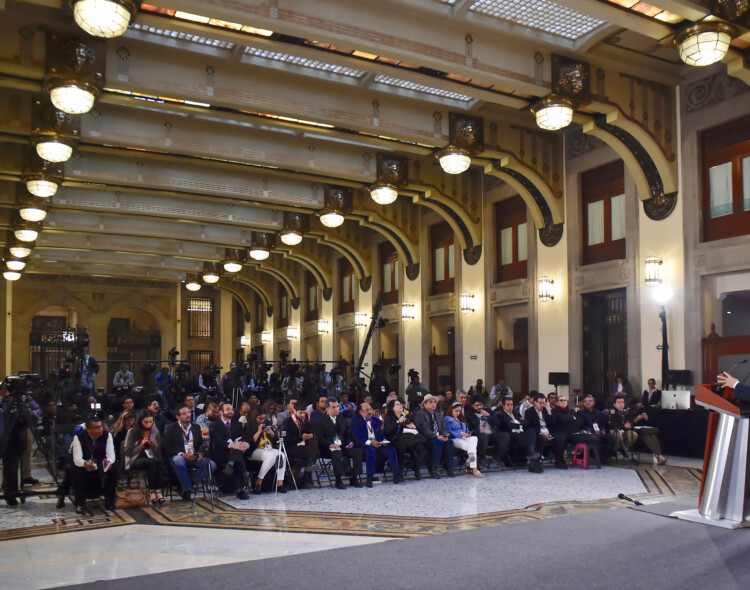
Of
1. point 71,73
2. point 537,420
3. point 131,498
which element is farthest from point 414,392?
point 71,73

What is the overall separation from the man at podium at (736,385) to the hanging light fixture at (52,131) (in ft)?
36.1

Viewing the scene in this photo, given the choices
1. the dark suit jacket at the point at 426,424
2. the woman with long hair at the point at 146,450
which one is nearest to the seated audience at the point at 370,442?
the dark suit jacket at the point at 426,424

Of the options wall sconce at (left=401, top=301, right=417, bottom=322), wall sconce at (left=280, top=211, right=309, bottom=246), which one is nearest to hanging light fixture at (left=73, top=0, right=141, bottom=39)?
wall sconce at (left=280, top=211, right=309, bottom=246)

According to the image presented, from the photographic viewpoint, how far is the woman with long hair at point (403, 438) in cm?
1027

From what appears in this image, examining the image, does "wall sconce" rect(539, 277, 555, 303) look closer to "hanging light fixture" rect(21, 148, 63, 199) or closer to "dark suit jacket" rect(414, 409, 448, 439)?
"dark suit jacket" rect(414, 409, 448, 439)

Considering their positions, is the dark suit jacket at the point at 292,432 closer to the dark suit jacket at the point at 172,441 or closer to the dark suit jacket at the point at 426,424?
the dark suit jacket at the point at 172,441

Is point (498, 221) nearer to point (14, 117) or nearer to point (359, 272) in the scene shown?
point (359, 272)

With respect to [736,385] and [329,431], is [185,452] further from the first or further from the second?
[736,385]

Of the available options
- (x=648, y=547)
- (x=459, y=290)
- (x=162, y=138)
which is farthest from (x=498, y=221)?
(x=648, y=547)

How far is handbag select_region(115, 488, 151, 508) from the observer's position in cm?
811

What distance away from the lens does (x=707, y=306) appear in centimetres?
1229

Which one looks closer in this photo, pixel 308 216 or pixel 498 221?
pixel 498 221

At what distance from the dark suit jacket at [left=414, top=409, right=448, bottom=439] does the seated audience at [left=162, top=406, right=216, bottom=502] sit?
3237 millimetres

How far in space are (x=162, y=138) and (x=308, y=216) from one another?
7.68 meters
